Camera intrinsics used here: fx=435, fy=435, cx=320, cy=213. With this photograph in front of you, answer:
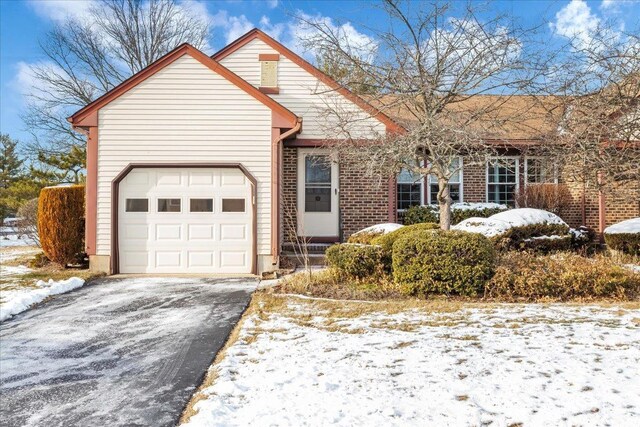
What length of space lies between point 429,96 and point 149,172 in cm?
634

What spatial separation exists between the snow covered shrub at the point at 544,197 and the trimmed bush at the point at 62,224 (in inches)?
466

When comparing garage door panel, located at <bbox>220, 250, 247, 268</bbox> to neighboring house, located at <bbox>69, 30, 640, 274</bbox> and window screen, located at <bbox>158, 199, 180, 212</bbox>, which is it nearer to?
neighboring house, located at <bbox>69, 30, 640, 274</bbox>

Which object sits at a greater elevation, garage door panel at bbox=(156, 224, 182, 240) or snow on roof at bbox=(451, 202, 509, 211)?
snow on roof at bbox=(451, 202, 509, 211)

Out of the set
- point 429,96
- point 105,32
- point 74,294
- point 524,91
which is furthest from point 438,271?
point 105,32

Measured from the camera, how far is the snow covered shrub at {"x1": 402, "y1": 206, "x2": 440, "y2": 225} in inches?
471

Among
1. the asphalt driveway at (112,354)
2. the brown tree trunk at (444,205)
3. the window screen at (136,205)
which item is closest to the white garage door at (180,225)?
the window screen at (136,205)

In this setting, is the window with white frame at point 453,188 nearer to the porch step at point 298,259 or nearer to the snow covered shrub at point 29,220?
the porch step at point 298,259

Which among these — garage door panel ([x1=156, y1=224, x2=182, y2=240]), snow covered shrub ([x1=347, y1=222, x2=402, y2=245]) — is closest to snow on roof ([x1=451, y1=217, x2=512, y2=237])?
snow covered shrub ([x1=347, y1=222, x2=402, y2=245])

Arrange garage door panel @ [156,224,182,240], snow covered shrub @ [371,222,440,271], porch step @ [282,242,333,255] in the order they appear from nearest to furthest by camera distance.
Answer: snow covered shrub @ [371,222,440,271] → garage door panel @ [156,224,182,240] → porch step @ [282,242,333,255]

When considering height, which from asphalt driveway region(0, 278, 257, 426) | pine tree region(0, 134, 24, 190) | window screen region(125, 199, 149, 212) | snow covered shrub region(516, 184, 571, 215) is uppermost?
pine tree region(0, 134, 24, 190)

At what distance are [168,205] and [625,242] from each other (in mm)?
11130

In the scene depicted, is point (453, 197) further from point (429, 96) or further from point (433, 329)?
point (433, 329)

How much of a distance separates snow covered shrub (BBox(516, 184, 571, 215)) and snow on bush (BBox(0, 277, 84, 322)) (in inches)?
457

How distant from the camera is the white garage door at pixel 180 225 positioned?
988 centimetres
